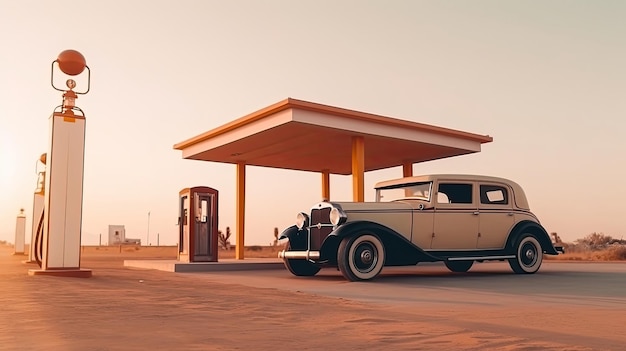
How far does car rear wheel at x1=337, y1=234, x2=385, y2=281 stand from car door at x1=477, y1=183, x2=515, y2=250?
2.44 metres

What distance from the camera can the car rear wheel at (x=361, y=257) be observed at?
9625mm

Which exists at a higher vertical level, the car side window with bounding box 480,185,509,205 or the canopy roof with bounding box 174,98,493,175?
the canopy roof with bounding box 174,98,493,175

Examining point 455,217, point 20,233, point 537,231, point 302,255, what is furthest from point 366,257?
point 20,233

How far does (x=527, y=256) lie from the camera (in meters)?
11.7

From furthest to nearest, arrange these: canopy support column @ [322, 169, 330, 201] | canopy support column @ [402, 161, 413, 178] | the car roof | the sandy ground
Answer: canopy support column @ [322, 169, 330, 201] → canopy support column @ [402, 161, 413, 178] → the car roof → the sandy ground

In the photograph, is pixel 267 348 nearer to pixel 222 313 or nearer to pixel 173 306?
pixel 222 313

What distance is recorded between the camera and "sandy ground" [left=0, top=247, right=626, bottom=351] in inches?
155

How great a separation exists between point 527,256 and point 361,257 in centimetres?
393

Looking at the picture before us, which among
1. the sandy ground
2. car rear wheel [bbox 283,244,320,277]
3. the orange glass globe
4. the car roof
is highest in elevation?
the orange glass globe

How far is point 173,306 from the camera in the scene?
5.96 m

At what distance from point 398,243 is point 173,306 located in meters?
5.12

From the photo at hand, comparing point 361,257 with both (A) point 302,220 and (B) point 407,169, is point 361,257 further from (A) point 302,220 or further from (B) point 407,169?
(B) point 407,169

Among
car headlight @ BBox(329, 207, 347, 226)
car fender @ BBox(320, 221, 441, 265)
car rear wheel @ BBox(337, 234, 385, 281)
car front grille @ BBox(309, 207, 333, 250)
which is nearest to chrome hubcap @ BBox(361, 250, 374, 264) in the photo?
car rear wheel @ BBox(337, 234, 385, 281)

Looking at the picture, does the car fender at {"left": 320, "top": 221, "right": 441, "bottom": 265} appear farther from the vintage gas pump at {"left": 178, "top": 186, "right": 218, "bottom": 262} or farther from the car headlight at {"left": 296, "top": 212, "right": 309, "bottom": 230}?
the vintage gas pump at {"left": 178, "top": 186, "right": 218, "bottom": 262}
